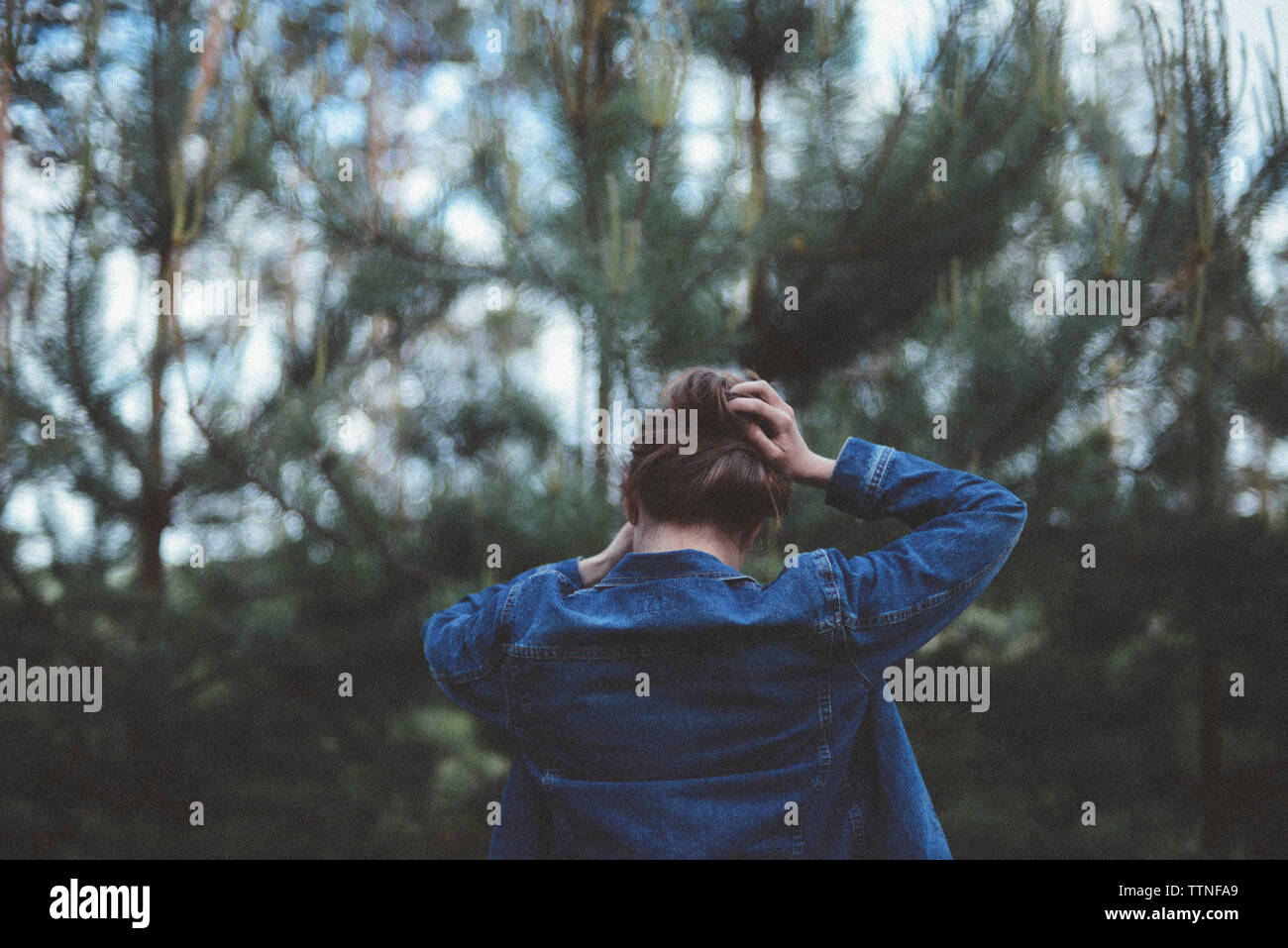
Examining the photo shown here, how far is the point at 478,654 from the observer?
2.37 feet

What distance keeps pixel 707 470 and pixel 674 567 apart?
84 mm

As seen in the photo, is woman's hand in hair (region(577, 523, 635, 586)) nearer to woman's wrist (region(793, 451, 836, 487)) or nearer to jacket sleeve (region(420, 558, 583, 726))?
jacket sleeve (region(420, 558, 583, 726))

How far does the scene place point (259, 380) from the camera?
1.74 meters

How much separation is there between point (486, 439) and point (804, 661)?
4.64 ft

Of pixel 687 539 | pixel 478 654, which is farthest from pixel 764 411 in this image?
pixel 478 654

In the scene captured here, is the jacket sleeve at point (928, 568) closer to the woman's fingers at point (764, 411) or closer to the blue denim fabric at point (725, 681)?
the blue denim fabric at point (725, 681)

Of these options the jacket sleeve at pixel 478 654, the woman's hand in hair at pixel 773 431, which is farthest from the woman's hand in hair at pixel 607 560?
the woman's hand in hair at pixel 773 431

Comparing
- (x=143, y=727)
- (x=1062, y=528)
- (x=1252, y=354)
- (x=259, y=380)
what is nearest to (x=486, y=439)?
(x=259, y=380)

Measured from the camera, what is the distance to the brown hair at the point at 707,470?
28.0 inches

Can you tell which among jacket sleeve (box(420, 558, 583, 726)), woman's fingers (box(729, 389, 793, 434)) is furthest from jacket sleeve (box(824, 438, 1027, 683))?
jacket sleeve (box(420, 558, 583, 726))

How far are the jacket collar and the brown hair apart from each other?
1.3 inches

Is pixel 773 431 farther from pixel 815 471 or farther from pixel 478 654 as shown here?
pixel 478 654

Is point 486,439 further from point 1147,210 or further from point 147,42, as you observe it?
point 1147,210

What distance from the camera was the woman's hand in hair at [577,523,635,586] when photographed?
0.80 metres
